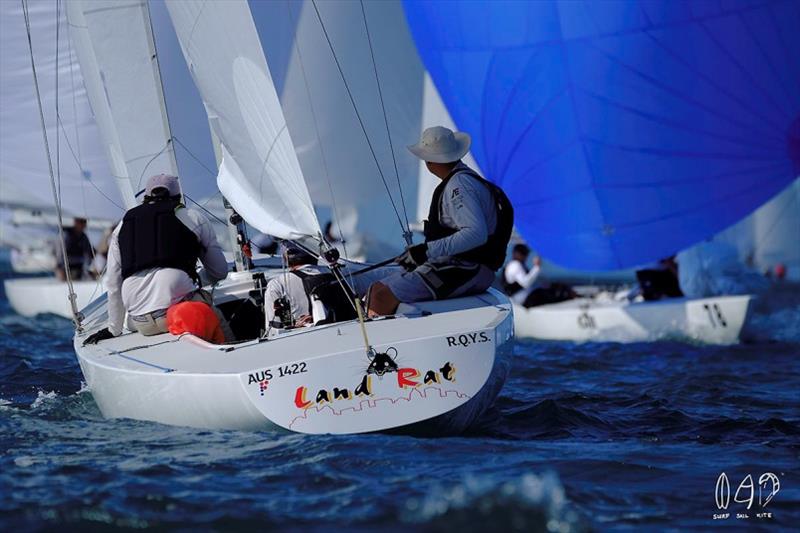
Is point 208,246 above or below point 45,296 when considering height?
below

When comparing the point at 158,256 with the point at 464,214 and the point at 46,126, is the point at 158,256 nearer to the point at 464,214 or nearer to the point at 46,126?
the point at 464,214

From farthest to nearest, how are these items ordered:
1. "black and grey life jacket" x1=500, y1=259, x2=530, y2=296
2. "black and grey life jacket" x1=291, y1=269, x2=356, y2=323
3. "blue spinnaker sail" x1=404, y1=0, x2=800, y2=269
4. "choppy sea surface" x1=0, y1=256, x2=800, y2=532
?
"black and grey life jacket" x1=500, y1=259, x2=530, y2=296 → "blue spinnaker sail" x1=404, y1=0, x2=800, y2=269 → "black and grey life jacket" x1=291, y1=269, x2=356, y2=323 → "choppy sea surface" x1=0, y1=256, x2=800, y2=532

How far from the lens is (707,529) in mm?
3824

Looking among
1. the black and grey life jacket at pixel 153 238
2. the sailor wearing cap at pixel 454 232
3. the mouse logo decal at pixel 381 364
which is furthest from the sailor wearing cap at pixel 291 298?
the mouse logo decal at pixel 381 364

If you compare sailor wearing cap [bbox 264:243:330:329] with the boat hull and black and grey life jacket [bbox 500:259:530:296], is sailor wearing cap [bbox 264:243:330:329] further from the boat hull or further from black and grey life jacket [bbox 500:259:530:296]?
black and grey life jacket [bbox 500:259:530:296]

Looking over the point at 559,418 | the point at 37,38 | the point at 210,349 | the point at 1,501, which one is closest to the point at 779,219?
the point at 37,38

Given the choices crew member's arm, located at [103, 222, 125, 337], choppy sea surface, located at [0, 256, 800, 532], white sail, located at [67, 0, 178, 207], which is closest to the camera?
choppy sea surface, located at [0, 256, 800, 532]

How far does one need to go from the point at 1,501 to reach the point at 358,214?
1360cm

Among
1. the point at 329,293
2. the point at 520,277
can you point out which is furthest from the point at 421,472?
the point at 520,277

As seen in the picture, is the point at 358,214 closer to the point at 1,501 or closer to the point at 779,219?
the point at 779,219

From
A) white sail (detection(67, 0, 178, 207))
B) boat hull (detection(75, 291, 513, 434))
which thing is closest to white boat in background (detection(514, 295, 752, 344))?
white sail (detection(67, 0, 178, 207))

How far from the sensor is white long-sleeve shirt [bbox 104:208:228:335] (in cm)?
586

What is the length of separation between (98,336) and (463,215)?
187 centimetres

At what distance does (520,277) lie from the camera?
13352 millimetres
